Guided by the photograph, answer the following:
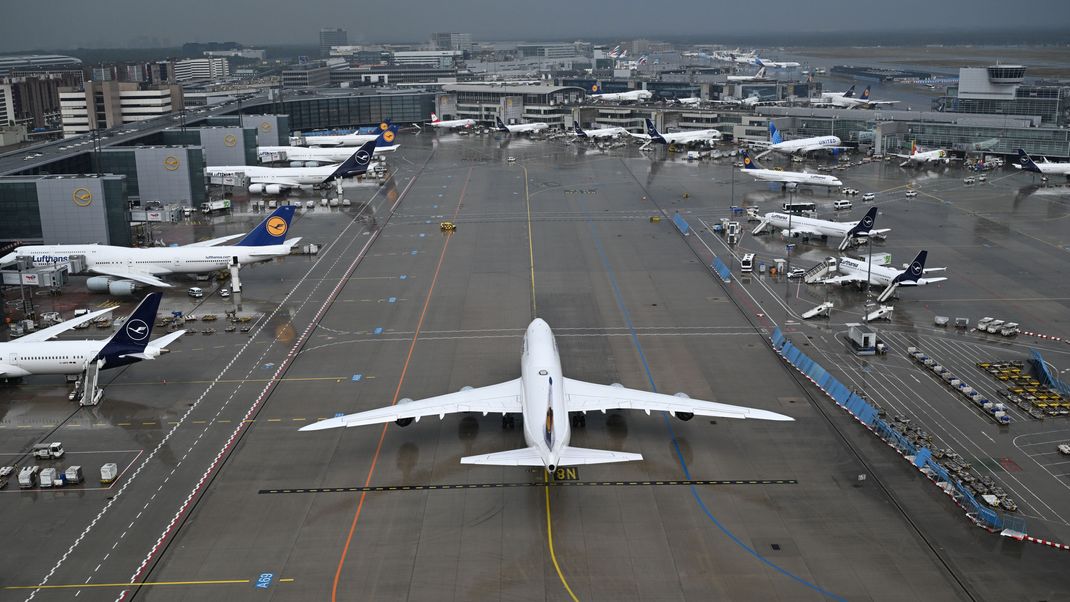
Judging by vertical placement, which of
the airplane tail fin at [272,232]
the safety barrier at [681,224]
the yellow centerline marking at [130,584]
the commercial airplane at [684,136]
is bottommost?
the yellow centerline marking at [130,584]

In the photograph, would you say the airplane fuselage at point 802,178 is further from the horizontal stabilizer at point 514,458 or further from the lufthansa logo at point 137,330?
the horizontal stabilizer at point 514,458

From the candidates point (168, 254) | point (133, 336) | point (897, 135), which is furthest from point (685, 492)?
point (897, 135)

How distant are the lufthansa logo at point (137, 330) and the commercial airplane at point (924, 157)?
141 metres

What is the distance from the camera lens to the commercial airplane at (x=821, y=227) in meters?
99.6

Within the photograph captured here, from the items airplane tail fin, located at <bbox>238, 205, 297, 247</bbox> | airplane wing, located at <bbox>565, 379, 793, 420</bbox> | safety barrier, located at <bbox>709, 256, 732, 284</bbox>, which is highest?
airplane tail fin, located at <bbox>238, 205, 297, 247</bbox>

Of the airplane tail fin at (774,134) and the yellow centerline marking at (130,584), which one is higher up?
the airplane tail fin at (774,134)

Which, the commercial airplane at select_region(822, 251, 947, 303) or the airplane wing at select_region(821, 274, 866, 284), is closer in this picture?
the commercial airplane at select_region(822, 251, 947, 303)

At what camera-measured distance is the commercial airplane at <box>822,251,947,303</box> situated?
79.4 metres

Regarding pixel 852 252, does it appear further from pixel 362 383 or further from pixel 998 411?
pixel 362 383

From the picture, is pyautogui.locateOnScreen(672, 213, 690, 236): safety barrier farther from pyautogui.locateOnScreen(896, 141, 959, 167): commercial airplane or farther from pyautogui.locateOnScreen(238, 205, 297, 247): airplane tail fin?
pyautogui.locateOnScreen(896, 141, 959, 167): commercial airplane

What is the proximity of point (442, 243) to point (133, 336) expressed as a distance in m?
49.1

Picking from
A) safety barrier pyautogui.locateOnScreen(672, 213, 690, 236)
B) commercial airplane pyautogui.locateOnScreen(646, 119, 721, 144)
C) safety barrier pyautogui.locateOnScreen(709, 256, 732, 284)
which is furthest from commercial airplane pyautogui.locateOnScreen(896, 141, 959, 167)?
safety barrier pyautogui.locateOnScreen(709, 256, 732, 284)

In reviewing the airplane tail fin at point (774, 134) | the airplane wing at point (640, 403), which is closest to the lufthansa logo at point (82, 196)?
the airplane wing at point (640, 403)

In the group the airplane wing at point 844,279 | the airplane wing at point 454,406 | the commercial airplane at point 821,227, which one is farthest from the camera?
the commercial airplane at point 821,227
